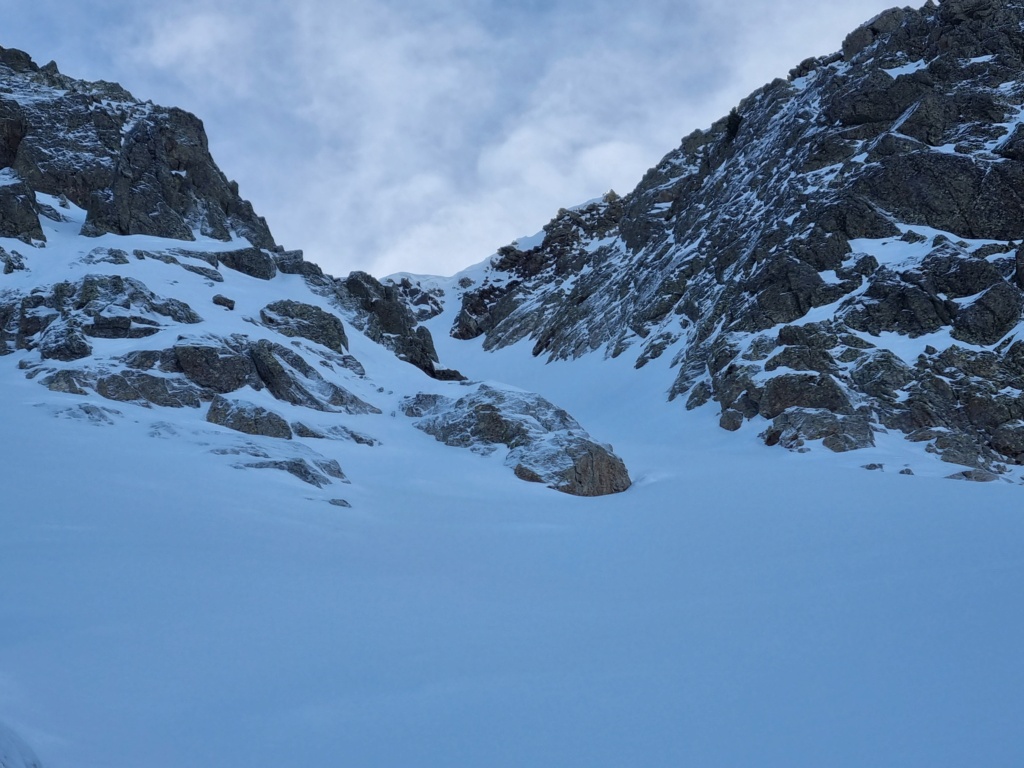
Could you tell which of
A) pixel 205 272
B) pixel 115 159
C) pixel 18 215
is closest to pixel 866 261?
pixel 205 272

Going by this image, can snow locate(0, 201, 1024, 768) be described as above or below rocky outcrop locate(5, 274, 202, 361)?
below

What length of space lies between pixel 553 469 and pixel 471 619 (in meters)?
11.9

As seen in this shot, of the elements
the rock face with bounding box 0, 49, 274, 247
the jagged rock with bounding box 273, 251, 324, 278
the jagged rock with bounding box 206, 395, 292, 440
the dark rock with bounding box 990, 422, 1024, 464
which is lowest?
the jagged rock with bounding box 206, 395, 292, 440

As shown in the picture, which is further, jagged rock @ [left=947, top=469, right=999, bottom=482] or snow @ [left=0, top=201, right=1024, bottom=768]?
jagged rock @ [left=947, top=469, right=999, bottom=482]

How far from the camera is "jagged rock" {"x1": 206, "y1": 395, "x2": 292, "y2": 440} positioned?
64.3ft

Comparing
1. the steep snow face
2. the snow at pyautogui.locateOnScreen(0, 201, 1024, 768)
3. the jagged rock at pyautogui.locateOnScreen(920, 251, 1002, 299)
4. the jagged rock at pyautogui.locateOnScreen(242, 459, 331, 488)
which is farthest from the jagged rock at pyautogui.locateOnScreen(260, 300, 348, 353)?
the jagged rock at pyautogui.locateOnScreen(920, 251, 1002, 299)

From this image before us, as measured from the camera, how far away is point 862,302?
3102 cm

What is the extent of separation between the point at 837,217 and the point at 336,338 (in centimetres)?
2419

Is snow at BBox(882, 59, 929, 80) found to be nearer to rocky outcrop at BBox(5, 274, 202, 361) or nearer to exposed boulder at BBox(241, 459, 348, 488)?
rocky outcrop at BBox(5, 274, 202, 361)

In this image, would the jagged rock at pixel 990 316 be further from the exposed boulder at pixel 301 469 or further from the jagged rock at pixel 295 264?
the jagged rock at pixel 295 264

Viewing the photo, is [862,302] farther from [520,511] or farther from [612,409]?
[520,511]

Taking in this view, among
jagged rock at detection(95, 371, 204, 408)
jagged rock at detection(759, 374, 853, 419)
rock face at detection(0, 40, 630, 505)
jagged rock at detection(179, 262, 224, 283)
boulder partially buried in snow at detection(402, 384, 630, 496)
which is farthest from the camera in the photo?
jagged rock at detection(179, 262, 224, 283)

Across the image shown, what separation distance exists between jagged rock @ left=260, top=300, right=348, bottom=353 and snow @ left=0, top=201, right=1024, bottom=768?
15334mm

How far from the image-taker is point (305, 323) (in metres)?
32.3
